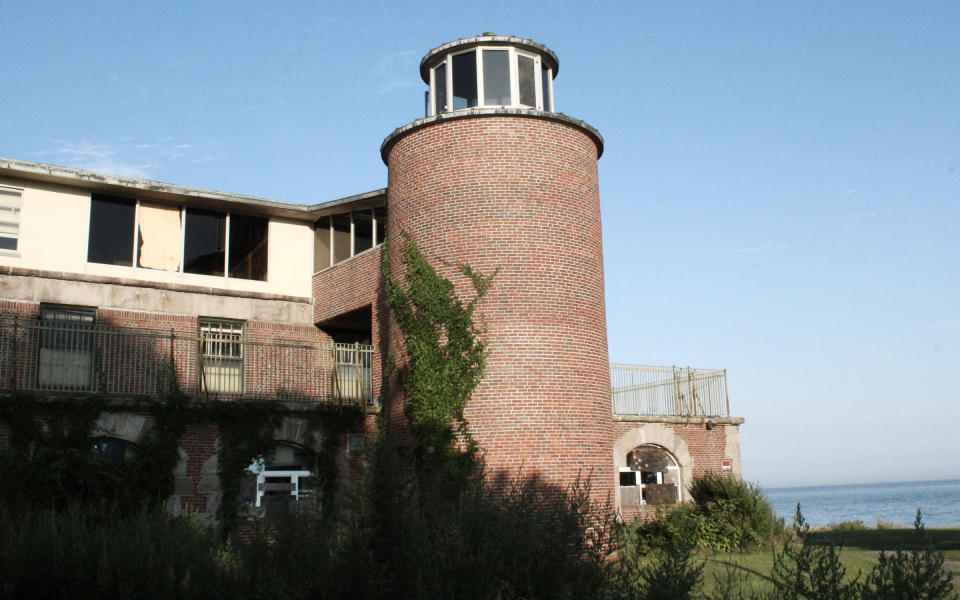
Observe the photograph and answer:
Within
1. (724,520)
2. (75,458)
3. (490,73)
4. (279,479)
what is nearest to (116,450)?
(75,458)

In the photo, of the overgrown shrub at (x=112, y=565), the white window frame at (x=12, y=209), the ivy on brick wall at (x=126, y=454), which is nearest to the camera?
the overgrown shrub at (x=112, y=565)

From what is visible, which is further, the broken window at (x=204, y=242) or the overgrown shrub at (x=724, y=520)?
the broken window at (x=204, y=242)

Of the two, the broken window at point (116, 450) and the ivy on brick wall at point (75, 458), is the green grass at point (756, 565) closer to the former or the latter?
the ivy on brick wall at point (75, 458)

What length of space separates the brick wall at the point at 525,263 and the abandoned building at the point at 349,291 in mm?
38

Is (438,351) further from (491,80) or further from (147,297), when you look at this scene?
(147,297)

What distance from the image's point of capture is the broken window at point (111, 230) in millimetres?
18641

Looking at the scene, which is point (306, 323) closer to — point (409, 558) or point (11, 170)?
point (11, 170)

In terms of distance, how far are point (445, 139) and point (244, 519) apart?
839cm

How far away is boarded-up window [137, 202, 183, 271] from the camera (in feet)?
62.8

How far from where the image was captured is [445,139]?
1681 centimetres

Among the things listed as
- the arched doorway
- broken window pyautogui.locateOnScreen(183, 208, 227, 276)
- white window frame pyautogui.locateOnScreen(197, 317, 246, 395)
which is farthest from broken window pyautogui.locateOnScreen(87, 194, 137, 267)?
the arched doorway

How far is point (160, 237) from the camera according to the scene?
19.4 metres

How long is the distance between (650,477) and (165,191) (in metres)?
13.2

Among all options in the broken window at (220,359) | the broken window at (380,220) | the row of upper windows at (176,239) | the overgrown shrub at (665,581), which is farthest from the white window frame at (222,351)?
the overgrown shrub at (665,581)
